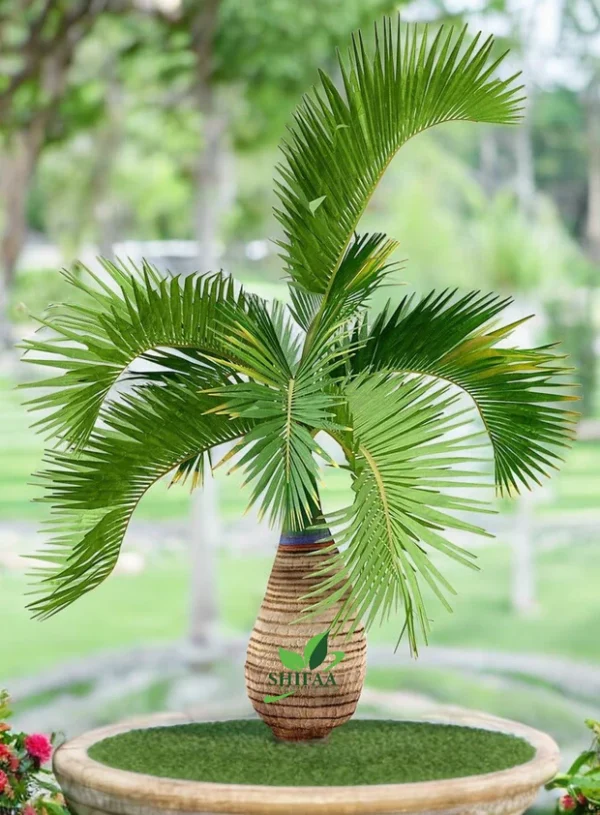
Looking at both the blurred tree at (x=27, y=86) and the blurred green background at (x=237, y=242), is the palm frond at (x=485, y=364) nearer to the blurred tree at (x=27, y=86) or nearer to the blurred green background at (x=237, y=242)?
the blurred green background at (x=237, y=242)

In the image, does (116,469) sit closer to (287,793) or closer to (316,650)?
(316,650)

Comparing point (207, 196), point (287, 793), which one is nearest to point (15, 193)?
point (207, 196)

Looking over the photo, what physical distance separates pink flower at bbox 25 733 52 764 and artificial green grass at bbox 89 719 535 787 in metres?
0.12

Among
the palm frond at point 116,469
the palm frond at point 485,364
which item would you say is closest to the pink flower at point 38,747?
the palm frond at point 116,469

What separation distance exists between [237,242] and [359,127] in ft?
16.6

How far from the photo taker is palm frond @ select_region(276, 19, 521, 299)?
2.00 metres

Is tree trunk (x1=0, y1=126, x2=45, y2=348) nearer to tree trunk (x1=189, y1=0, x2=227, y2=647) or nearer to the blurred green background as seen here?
the blurred green background

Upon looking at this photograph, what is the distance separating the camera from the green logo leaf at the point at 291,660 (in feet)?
6.81

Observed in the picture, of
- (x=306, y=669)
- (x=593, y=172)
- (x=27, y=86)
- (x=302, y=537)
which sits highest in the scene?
(x=593, y=172)

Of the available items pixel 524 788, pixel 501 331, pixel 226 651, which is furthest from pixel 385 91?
pixel 226 651

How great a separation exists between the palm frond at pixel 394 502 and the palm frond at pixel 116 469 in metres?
0.29

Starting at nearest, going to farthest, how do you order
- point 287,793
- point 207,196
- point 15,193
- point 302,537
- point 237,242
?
point 287,793
point 302,537
point 15,193
point 207,196
point 237,242

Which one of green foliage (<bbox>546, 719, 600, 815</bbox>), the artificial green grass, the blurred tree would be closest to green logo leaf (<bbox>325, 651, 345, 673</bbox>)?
the artificial green grass

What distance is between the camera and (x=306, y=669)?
209 cm
